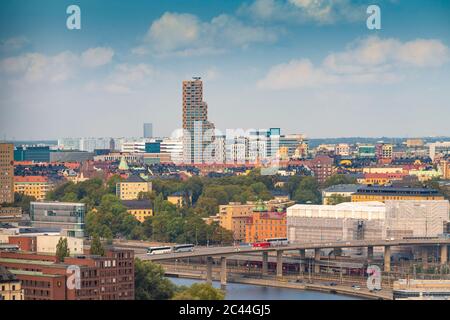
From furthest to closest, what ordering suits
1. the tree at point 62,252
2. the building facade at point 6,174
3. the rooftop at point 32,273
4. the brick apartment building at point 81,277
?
the building facade at point 6,174 < the tree at point 62,252 < the rooftop at point 32,273 < the brick apartment building at point 81,277

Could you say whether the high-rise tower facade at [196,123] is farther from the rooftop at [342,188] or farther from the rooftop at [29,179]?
the rooftop at [342,188]

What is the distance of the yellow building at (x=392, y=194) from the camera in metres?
28.2

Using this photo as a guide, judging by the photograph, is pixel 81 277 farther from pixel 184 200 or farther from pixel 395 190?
pixel 184 200

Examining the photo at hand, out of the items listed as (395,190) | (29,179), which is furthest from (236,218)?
(29,179)

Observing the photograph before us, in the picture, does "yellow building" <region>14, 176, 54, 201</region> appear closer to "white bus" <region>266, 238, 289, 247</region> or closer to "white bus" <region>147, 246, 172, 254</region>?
"white bus" <region>266, 238, 289, 247</region>

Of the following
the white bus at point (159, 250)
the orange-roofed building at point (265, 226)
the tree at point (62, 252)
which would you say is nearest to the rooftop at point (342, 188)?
the orange-roofed building at point (265, 226)

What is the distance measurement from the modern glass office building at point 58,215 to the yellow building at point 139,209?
2.10m

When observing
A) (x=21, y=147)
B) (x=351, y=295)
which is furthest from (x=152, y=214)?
(x=21, y=147)

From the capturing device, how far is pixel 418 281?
1719cm

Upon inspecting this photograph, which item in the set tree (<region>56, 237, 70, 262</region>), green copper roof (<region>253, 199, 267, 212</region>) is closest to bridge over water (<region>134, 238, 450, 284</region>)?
tree (<region>56, 237, 70, 262</region>)

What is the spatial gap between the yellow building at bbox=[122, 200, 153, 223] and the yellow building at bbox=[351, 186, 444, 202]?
158 inches

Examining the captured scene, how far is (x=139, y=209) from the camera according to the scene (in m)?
29.3
